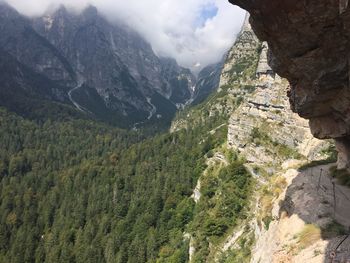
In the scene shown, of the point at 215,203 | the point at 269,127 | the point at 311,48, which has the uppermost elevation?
the point at 269,127

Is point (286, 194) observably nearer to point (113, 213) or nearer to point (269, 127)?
point (269, 127)

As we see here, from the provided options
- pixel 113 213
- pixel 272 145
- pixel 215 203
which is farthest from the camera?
pixel 113 213

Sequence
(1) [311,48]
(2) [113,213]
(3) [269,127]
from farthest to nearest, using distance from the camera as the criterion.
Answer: (2) [113,213]
(3) [269,127]
(1) [311,48]

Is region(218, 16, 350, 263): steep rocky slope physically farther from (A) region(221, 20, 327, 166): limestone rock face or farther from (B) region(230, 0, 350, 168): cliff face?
(B) region(230, 0, 350, 168): cliff face

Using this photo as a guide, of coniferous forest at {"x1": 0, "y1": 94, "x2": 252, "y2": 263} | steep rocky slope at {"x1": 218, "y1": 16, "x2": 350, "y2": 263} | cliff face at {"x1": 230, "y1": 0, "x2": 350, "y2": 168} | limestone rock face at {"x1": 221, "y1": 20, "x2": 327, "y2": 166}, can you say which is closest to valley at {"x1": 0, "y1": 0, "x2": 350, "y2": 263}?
steep rocky slope at {"x1": 218, "y1": 16, "x2": 350, "y2": 263}

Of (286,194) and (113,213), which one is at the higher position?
(113,213)

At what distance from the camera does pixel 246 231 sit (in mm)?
74188

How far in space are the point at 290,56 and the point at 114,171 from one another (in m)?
167

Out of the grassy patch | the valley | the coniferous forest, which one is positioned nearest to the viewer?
the valley

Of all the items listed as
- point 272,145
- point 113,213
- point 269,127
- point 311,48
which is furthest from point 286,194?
point 113,213

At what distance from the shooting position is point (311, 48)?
26703 mm

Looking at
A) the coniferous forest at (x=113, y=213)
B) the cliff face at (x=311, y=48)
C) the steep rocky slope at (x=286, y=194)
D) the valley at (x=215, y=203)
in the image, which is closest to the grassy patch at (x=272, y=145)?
the steep rocky slope at (x=286, y=194)

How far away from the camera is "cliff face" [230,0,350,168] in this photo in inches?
943

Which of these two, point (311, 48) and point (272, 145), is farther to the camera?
point (272, 145)
